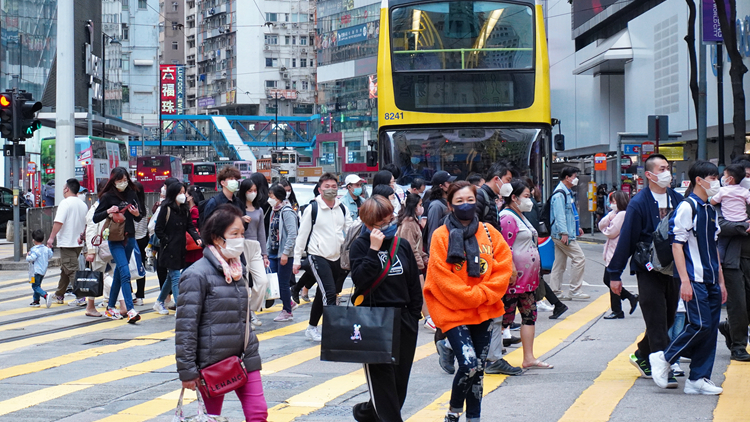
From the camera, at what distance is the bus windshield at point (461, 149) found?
15688mm

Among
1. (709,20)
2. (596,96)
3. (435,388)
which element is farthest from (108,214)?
(596,96)

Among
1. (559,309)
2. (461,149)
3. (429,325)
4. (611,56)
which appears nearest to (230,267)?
(429,325)

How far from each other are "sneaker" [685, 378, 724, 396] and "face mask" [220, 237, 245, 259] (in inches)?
150

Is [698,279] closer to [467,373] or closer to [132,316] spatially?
[467,373]

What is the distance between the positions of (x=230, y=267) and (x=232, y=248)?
104 millimetres

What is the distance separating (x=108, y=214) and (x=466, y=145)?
6.47m

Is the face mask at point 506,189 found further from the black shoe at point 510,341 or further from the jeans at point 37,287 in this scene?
the jeans at point 37,287

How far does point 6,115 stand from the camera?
1816 centimetres

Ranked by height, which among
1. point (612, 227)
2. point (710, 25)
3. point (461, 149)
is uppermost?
point (710, 25)

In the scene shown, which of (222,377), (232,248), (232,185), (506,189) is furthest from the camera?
(232,185)

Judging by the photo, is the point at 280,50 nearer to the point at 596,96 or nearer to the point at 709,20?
the point at 596,96

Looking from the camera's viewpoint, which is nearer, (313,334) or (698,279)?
(698,279)

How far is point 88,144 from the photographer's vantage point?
4150cm

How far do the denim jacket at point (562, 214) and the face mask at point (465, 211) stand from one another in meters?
7.29
